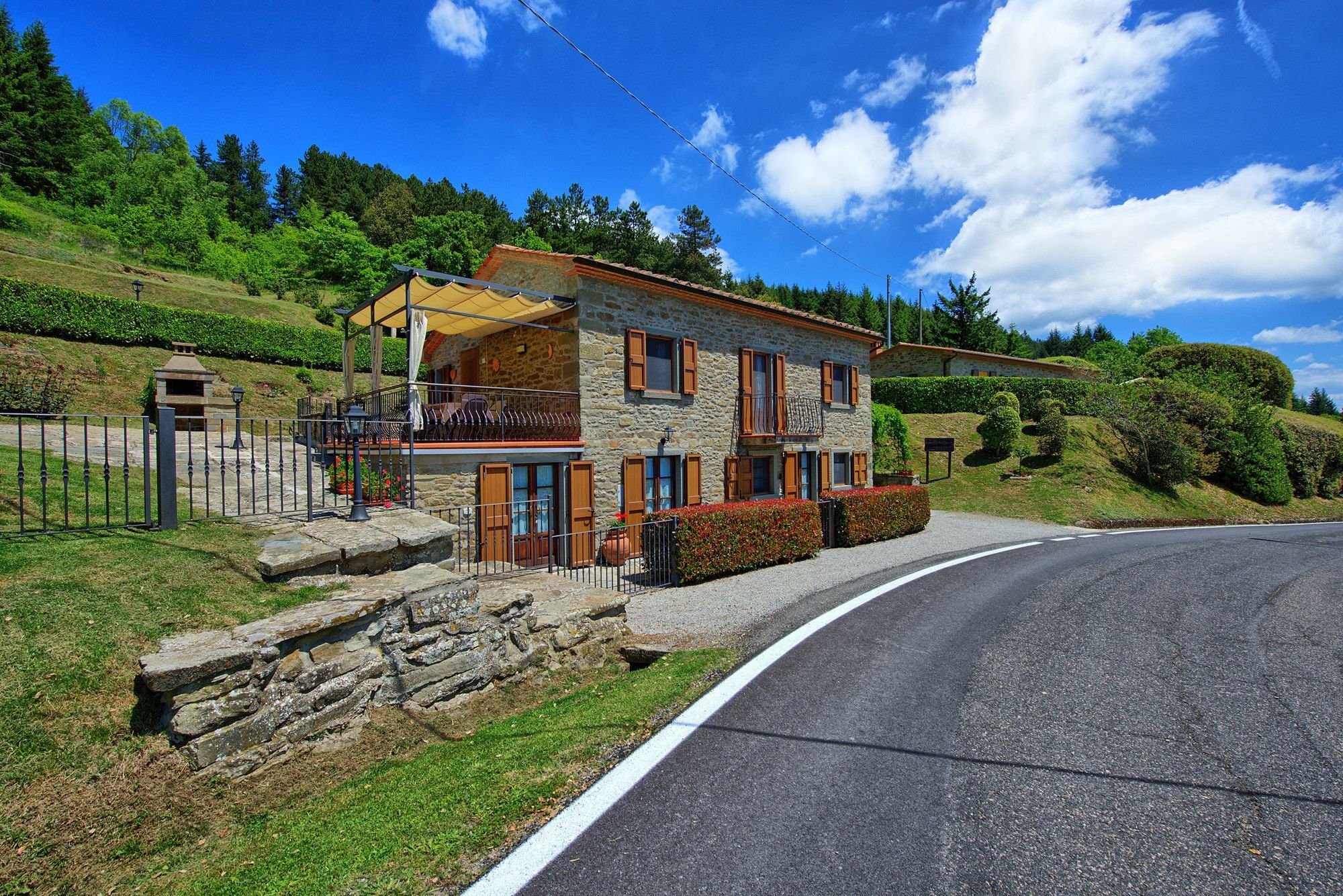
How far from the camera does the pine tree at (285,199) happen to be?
55.4 meters

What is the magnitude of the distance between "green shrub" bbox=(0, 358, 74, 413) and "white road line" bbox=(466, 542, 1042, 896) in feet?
59.1

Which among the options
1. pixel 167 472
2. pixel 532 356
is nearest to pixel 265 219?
pixel 532 356

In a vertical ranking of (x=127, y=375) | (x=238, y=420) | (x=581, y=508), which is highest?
(x=127, y=375)

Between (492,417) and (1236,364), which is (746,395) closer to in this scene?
(492,417)

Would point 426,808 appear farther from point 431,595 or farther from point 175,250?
point 175,250

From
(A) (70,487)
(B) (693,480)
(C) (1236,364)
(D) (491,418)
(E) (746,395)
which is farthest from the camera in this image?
(C) (1236,364)

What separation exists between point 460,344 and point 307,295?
929 inches

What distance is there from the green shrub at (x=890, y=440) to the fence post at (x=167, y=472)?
21785 millimetres

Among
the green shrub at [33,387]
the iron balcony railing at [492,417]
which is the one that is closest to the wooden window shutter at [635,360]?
the iron balcony railing at [492,417]

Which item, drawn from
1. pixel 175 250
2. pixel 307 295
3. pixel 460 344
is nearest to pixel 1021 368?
pixel 460 344

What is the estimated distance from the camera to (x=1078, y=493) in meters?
19.2

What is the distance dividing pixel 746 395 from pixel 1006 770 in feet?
37.8

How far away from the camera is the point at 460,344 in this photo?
16.1 meters

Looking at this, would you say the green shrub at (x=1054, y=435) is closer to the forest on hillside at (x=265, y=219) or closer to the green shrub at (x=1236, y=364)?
the forest on hillside at (x=265, y=219)
